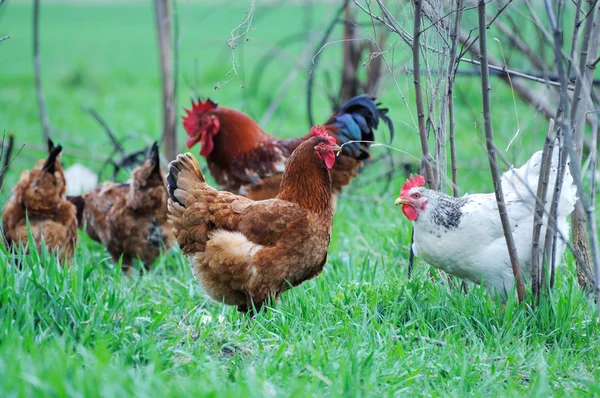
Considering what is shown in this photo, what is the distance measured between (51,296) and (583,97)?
2798mm

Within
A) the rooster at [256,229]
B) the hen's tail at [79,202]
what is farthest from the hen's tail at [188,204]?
the hen's tail at [79,202]

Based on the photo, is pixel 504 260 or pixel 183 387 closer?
pixel 183 387

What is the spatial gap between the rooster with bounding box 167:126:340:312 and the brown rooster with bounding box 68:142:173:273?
1.26 meters

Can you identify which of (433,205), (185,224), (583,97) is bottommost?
(185,224)

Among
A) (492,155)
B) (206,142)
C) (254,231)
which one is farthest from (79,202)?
(492,155)

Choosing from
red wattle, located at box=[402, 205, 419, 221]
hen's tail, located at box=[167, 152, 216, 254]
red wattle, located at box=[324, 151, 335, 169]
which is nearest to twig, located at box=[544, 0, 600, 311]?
red wattle, located at box=[402, 205, 419, 221]

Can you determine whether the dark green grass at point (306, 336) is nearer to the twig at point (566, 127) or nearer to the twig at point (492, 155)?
the twig at point (492, 155)

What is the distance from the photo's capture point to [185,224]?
161 inches

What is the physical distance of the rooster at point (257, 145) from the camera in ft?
19.2

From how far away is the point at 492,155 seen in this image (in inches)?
126

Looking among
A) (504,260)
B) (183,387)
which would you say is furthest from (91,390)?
(504,260)

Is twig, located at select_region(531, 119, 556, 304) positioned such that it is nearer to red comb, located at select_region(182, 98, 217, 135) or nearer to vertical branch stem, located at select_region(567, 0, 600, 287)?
vertical branch stem, located at select_region(567, 0, 600, 287)

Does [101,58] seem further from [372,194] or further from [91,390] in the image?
[91,390]

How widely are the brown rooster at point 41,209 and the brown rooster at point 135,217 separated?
0.39 m
